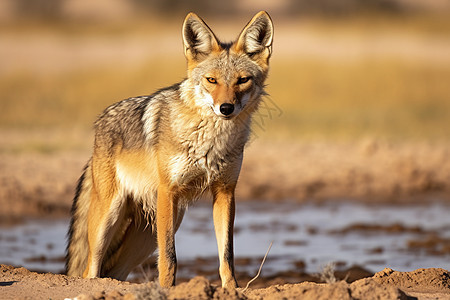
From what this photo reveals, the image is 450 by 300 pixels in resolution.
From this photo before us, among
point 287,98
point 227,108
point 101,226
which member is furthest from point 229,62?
point 287,98

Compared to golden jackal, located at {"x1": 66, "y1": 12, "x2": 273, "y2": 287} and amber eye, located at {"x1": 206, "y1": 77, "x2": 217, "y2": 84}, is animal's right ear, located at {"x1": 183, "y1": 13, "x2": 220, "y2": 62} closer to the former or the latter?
golden jackal, located at {"x1": 66, "y1": 12, "x2": 273, "y2": 287}

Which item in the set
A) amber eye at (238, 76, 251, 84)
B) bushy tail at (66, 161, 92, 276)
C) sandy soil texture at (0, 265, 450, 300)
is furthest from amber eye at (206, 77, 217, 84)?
bushy tail at (66, 161, 92, 276)

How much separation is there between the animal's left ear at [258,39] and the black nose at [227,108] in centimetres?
66

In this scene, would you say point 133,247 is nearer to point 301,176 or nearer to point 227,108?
point 227,108

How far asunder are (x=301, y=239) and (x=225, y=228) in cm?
381

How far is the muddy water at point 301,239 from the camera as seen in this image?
25.7ft

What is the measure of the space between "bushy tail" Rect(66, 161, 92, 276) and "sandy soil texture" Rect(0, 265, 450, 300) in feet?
3.02

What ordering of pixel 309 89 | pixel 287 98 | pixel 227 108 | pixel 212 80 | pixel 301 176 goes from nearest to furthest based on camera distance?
pixel 227 108 → pixel 212 80 → pixel 301 176 → pixel 287 98 → pixel 309 89

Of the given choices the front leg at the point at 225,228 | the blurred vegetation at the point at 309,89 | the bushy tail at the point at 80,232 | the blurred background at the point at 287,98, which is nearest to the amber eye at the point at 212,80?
the blurred background at the point at 287,98

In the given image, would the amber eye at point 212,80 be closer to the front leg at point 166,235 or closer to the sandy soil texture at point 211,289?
the front leg at point 166,235

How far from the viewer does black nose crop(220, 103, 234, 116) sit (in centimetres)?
517

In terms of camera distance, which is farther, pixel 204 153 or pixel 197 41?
pixel 197 41

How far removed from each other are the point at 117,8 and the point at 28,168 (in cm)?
4523

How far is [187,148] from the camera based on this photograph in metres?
5.47
